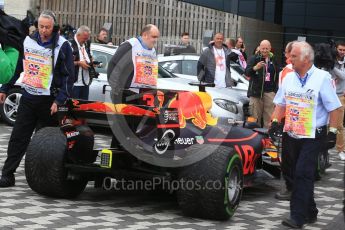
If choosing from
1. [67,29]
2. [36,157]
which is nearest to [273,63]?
[67,29]

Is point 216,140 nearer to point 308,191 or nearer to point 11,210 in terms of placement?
point 308,191

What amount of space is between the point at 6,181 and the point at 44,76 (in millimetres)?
1238

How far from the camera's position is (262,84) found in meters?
12.8

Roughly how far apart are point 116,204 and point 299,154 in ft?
6.43

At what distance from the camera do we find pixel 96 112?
773 centimetres

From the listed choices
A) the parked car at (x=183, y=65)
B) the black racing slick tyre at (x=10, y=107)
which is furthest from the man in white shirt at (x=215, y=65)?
the black racing slick tyre at (x=10, y=107)

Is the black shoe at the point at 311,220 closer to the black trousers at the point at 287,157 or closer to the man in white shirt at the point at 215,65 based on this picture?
the black trousers at the point at 287,157

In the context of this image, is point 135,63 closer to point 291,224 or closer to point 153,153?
point 153,153

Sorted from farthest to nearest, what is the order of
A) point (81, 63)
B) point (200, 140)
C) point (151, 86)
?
point (81, 63) → point (151, 86) → point (200, 140)

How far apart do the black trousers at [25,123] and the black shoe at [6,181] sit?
0.05m

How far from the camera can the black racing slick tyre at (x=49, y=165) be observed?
308 inches

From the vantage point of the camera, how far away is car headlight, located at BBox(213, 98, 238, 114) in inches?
495

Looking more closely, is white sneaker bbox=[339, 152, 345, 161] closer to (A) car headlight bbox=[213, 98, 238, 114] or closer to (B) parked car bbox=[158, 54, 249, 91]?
(A) car headlight bbox=[213, 98, 238, 114]

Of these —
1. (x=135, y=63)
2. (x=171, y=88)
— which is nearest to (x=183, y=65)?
(x=171, y=88)
